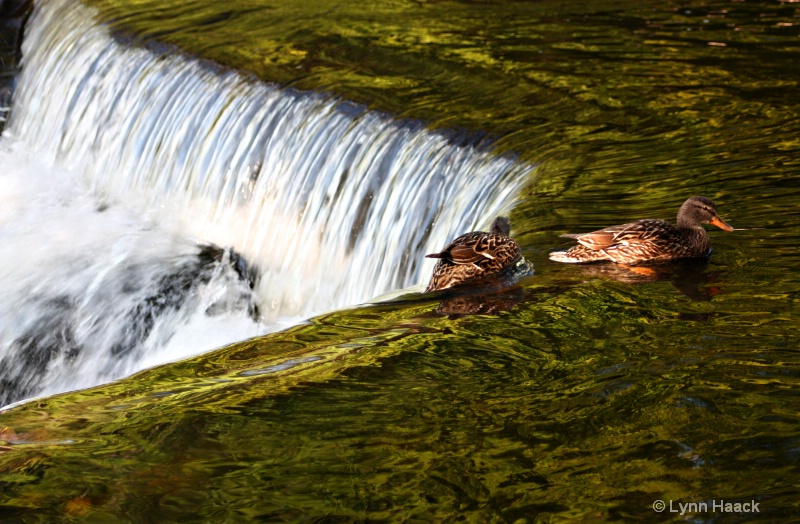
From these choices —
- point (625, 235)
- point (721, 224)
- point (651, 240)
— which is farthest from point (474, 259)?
point (721, 224)

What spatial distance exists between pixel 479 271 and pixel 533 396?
1.81 m

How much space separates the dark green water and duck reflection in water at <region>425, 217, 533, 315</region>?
110 millimetres

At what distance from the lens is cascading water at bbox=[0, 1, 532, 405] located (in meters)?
10.7

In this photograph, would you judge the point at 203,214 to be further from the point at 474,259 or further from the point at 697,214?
the point at 697,214

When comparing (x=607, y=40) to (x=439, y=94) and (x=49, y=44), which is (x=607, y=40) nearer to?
(x=439, y=94)

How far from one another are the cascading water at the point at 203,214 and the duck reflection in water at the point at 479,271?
6.08 feet

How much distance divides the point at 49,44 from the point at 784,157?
12.2 m

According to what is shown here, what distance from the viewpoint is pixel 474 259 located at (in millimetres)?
7488

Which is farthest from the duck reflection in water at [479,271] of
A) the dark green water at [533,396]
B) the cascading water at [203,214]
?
the cascading water at [203,214]

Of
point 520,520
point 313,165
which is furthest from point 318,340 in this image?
point 313,165

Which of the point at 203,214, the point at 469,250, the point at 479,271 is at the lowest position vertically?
the point at 203,214

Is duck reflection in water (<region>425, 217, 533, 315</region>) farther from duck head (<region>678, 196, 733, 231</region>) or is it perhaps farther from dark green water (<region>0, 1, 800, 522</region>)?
duck head (<region>678, 196, 733, 231</region>)

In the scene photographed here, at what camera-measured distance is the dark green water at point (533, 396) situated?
506 cm

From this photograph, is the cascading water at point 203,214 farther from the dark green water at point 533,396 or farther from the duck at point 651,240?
the duck at point 651,240
